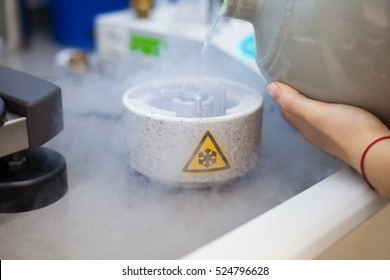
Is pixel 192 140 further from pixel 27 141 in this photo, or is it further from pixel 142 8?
pixel 142 8

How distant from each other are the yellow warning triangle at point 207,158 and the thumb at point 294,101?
107 mm

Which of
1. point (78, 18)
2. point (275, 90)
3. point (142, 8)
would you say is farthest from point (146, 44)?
point (275, 90)

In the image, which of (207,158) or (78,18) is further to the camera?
(78,18)

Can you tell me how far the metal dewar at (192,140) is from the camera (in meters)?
0.62

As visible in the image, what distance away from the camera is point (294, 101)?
64cm

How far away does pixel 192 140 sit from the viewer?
0.62 meters

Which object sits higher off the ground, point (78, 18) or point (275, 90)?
point (275, 90)

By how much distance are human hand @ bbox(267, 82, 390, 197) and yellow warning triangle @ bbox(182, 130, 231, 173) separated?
11cm

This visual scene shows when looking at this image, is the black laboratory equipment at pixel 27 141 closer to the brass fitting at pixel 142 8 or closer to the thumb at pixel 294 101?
the thumb at pixel 294 101

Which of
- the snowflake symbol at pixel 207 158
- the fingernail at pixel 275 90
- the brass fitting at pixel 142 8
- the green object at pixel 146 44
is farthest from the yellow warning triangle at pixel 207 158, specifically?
the brass fitting at pixel 142 8

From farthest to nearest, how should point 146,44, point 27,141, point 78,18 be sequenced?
point 78,18, point 146,44, point 27,141

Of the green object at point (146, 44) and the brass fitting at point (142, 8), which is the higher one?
the brass fitting at point (142, 8)

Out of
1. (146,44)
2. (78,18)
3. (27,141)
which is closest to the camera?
(27,141)

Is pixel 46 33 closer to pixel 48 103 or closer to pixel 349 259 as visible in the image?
pixel 48 103
